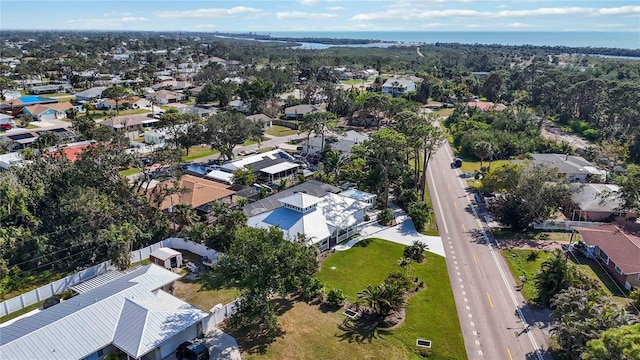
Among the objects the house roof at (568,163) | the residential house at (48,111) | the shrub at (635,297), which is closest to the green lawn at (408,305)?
the shrub at (635,297)

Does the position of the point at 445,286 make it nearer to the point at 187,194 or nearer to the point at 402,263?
the point at 402,263

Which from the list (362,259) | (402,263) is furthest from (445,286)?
(362,259)

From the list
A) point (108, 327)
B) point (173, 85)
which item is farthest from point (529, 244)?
point (173, 85)

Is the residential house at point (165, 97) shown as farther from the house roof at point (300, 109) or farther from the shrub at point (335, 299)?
the shrub at point (335, 299)

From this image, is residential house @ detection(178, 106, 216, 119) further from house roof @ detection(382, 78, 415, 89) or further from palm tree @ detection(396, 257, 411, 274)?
palm tree @ detection(396, 257, 411, 274)

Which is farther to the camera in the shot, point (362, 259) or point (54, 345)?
point (362, 259)
